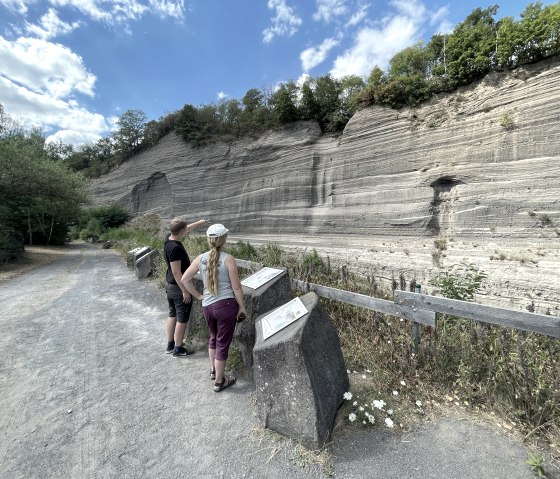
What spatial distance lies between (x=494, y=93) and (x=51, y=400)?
49.6ft

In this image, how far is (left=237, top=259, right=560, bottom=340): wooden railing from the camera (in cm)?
262

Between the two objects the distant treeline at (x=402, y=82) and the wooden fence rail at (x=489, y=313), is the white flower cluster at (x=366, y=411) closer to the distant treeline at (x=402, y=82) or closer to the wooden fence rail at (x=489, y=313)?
the wooden fence rail at (x=489, y=313)

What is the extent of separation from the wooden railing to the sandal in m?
1.71

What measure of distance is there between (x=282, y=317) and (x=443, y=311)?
72.4 inches

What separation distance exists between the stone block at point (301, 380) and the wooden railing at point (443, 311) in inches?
44.0

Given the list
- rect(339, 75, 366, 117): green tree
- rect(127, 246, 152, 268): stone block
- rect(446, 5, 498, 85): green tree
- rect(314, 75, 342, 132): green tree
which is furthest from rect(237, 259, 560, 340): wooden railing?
rect(314, 75, 342, 132): green tree

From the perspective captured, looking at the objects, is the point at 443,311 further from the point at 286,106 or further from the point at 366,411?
→ the point at 286,106

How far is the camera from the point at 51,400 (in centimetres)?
338

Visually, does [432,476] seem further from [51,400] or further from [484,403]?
[51,400]

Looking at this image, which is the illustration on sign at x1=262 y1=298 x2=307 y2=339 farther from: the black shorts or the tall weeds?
the black shorts

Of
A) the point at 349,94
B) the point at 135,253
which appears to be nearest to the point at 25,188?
the point at 135,253

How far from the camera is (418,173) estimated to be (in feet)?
41.2

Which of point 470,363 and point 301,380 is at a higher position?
point 301,380

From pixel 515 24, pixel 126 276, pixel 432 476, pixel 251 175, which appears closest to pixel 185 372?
pixel 432 476
